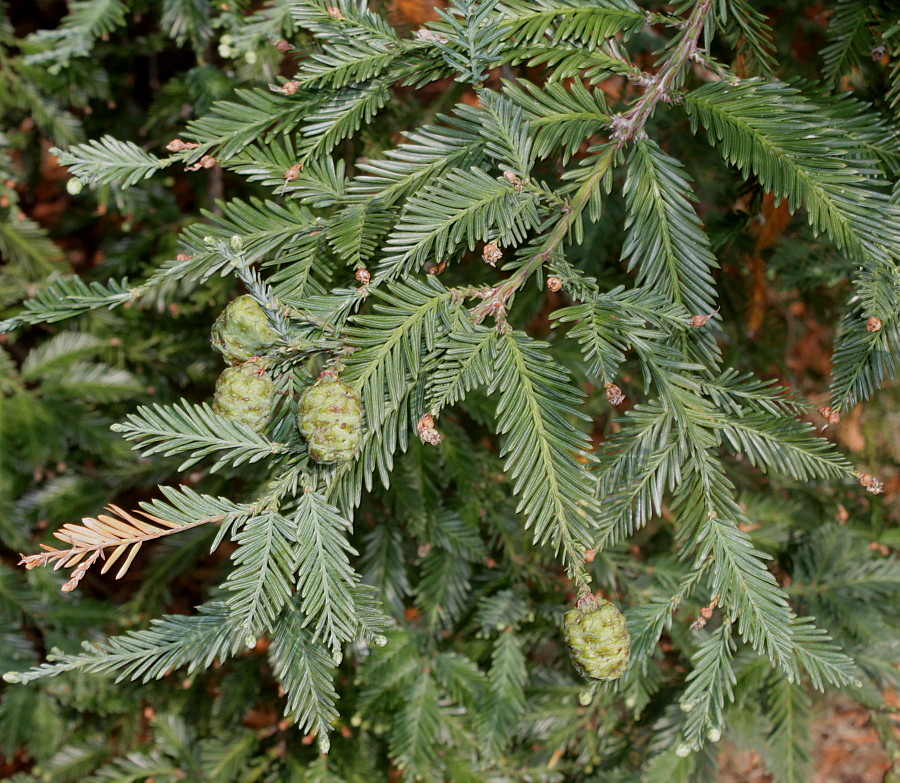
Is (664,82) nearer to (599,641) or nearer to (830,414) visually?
(830,414)

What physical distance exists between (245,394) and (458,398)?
9.0 inches

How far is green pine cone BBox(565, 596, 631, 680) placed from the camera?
72 centimetres

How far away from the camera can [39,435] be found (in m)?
1.59

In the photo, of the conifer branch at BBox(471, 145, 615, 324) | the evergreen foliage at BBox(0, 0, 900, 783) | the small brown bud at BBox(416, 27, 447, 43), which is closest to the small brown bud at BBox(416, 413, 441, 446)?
the evergreen foliage at BBox(0, 0, 900, 783)

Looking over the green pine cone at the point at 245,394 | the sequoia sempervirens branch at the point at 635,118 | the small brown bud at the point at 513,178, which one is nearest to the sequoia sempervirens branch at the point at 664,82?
the sequoia sempervirens branch at the point at 635,118

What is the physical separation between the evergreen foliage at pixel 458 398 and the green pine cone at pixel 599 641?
0.03 m

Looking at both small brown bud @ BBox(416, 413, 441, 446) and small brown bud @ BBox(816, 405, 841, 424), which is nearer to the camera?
small brown bud @ BBox(416, 413, 441, 446)

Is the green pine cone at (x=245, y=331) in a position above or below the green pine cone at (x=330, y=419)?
above

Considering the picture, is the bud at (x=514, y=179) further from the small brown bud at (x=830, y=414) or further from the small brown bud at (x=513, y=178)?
the small brown bud at (x=830, y=414)

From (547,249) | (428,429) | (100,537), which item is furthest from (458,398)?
(100,537)

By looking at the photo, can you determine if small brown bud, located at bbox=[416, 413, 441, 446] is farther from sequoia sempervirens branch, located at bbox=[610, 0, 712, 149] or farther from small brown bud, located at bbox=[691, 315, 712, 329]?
sequoia sempervirens branch, located at bbox=[610, 0, 712, 149]

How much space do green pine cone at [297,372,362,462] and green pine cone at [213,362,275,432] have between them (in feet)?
0.16

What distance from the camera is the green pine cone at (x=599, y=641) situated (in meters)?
0.72


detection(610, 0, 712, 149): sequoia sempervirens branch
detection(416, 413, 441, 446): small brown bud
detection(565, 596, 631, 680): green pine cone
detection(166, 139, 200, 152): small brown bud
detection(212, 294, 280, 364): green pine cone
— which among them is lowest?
detection(565, 596, 631, 680): green pine cone
